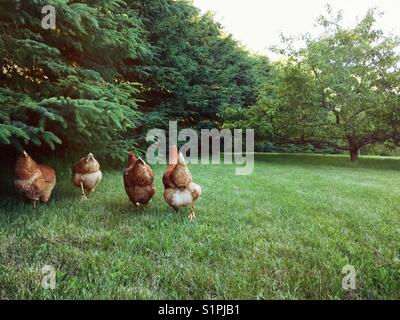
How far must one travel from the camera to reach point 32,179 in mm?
4273

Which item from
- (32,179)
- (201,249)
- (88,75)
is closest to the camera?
(201,249)

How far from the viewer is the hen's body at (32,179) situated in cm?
419

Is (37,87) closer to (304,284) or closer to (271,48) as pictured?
(304,284)

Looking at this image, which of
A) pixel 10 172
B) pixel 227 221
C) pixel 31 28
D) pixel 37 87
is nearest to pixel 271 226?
pixel 227 221

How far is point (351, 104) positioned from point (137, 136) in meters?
8.73

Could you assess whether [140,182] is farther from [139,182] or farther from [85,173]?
[85,173]

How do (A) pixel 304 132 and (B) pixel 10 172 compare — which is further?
(A) pixel 304 132

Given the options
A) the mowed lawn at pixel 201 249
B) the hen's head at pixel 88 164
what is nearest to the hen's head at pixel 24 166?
the mowed lawn at pixel 201 249

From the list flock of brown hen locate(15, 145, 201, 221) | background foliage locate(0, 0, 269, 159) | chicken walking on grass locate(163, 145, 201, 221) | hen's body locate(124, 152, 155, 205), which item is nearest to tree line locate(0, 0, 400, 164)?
background foliage locate(0, 0, 269, 159)

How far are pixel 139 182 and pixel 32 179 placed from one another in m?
1.40

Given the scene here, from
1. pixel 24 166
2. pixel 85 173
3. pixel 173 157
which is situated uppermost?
pixel 173 157

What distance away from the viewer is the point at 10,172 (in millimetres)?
6590

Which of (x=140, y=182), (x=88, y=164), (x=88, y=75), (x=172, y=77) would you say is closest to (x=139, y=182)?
(x=140, y=182)

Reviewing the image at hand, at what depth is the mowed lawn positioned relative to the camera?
2.22 meters
